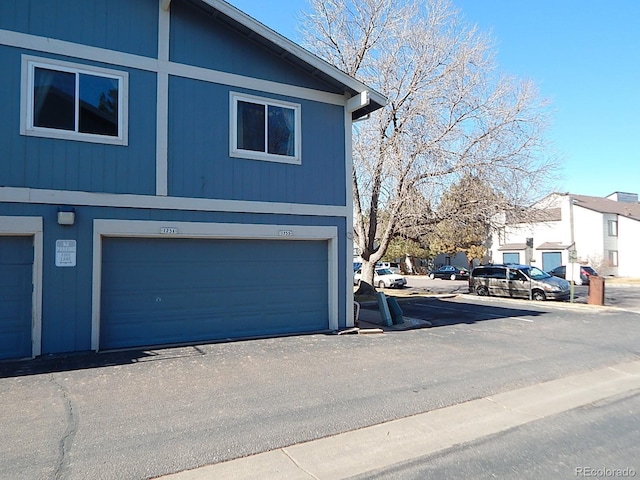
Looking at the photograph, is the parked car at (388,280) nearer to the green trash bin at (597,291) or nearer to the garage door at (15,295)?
the green trash bin at (597,291)

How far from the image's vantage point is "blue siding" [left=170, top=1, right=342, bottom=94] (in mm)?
9969

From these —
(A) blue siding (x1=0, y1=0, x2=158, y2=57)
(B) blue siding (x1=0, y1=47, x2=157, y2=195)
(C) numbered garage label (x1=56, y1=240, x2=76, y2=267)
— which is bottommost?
(C) numbered garage label (x1=56, y1=240, x2=76, y2=267)

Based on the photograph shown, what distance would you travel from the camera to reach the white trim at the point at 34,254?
8.19m

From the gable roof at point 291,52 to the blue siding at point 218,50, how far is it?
179mm

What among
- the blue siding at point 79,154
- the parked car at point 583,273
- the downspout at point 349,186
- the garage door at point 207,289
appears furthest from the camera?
the parked car at point 583,273

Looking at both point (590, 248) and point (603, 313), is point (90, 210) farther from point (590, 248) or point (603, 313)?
point (590, 248)

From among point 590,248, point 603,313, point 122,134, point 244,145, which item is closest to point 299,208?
point 244,145

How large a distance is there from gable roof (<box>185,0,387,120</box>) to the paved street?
5851mm

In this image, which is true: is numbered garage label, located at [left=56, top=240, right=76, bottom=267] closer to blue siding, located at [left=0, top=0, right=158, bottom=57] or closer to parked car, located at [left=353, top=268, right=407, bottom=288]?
blue siding, located at [left=0, top=0, right=158, bottom=57]

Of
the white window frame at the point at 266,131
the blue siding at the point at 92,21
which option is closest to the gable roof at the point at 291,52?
the blue siding at the point at 92,21

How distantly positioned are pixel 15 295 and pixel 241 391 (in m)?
4.86

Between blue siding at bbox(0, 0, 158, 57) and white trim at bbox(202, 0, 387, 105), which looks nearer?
blue siding at bbox(0, 0, 158, 57)

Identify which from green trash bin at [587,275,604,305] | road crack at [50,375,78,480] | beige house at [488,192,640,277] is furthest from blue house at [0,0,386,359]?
beige house at [488,192,640,277]

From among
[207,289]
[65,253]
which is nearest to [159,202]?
[65,253]
